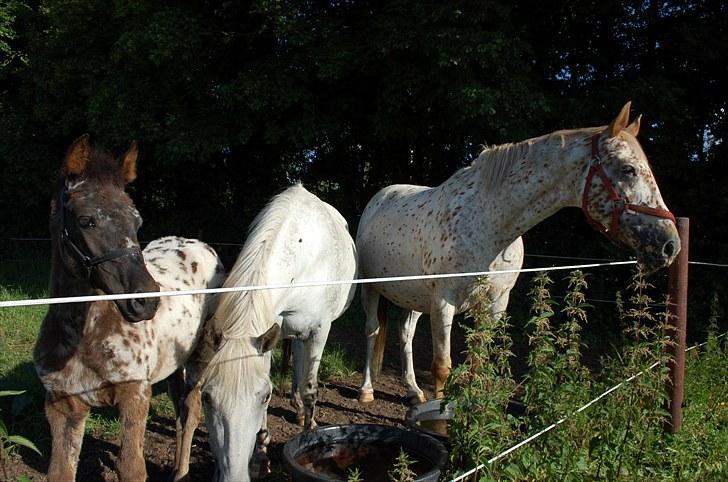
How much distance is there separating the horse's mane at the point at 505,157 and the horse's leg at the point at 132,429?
2.66 metres

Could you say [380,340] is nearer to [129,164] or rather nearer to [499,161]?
[499,161]

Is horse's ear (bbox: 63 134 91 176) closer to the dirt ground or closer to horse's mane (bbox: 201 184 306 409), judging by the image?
horse's mane (bbox: 201 184 306 409)

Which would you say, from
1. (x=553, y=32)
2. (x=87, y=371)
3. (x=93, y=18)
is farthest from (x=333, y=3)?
(x=87, y=371)

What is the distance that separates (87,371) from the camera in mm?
2428

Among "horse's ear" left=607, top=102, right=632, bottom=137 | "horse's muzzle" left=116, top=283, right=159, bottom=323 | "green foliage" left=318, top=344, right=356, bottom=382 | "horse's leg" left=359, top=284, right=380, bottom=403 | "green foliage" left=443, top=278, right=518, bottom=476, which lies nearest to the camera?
"horse's muzzle" left=116, top=283, right=159, bottom=323

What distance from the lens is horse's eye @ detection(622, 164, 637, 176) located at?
10.6 ft

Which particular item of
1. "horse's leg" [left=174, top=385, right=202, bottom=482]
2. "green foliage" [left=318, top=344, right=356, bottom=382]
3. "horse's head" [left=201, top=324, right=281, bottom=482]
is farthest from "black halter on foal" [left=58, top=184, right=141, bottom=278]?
"green foliage" [left=318, top=344, right=356, bottom=382]

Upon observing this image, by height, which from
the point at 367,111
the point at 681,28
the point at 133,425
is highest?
the point at 681,28

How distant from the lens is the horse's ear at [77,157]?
2.44 m

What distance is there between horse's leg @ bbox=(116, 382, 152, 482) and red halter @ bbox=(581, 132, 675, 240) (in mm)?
2863

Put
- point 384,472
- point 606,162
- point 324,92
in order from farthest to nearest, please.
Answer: point 324,92, point 606,162, point 384,472

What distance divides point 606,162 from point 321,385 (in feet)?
11.3

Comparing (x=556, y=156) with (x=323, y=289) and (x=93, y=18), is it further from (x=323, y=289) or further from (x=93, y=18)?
(x=93, y=18)

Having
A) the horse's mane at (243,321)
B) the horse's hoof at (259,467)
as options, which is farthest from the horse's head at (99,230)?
the horse's hoof at (259,467)
